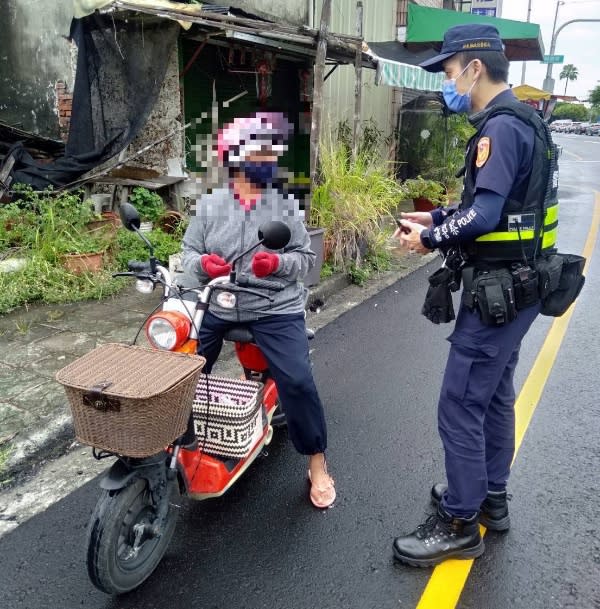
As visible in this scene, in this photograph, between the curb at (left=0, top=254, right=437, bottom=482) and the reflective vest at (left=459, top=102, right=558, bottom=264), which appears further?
the curb at (left=0, top=254, right=437, bottom=482)

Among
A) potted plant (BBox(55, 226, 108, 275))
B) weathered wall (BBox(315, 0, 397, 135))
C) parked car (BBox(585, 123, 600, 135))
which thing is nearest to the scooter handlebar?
potted plant (BBox(55, 226, 108, 275))

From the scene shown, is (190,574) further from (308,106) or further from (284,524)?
(308,106)

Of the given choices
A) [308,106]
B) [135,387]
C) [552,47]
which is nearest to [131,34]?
[308,106]

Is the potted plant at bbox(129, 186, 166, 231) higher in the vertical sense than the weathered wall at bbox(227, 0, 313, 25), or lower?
lower

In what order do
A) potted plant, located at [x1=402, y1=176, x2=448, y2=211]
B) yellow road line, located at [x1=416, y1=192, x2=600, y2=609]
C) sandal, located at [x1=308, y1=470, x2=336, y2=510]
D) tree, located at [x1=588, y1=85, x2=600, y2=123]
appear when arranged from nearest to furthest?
yellow road line, located at [x1=416, y1=192, x2=600, y2=609]
sandal, located at [x1=308, y1=470, x2=336, y2=510]
potted plant, located at [x1=402, y1=176, x2=448, y2=211]
tree, located at [x1=588, y1=85, x2=600, y2=123]

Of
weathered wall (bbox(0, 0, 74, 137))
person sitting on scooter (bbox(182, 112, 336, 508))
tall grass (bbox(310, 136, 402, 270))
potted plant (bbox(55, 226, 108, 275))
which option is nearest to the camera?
person sitting on scooter (bbox(182, 112, 336, 508))

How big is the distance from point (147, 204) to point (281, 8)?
15.4 feet

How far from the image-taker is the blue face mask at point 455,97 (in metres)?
2.43

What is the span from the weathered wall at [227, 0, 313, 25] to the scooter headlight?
767cm

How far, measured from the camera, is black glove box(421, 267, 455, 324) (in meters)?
2.58

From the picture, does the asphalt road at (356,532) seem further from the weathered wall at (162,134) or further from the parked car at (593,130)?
the parked car at (593,130)

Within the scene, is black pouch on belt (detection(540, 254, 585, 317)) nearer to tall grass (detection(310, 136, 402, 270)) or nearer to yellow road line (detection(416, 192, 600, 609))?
yellow road line (detection(416, 192, 600, 609))

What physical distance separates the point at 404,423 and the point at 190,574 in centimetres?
179

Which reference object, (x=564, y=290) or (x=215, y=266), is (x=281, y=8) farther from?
(x=564, y=290)
